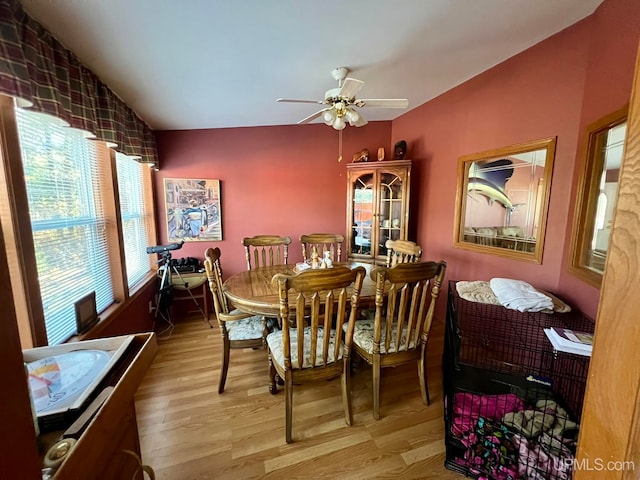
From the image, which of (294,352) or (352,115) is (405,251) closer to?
(352,115)

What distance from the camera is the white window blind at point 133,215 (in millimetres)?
2678

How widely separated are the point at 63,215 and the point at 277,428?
1914 millimetres

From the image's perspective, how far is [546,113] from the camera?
1.87 m

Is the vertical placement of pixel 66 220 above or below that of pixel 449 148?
below

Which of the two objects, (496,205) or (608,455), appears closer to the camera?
(608,455)

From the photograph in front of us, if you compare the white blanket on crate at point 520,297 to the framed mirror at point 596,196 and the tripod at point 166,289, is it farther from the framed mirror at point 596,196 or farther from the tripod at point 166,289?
the tripod at point 166,289

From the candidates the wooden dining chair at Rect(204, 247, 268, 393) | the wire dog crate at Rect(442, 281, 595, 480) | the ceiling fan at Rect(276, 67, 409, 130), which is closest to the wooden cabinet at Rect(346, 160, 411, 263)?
the ceiling fan at Rect(276, 67, 409, 130)

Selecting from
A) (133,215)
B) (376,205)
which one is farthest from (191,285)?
(376,205)

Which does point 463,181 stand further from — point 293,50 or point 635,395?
point 635,395

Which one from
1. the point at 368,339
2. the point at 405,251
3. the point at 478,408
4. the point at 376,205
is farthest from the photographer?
the point at 376,205

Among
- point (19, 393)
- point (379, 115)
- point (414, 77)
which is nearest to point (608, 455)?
point (19, 393)

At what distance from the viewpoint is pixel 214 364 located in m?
2.37

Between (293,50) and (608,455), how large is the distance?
2227 mm

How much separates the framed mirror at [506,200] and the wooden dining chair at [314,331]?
1482 mm
